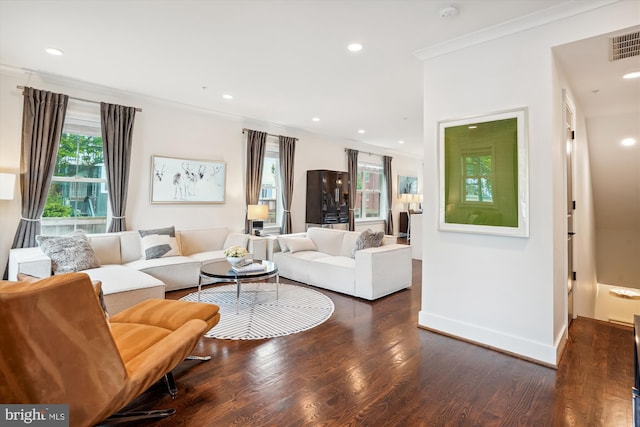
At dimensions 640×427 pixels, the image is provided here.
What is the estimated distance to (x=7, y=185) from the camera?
3602 mm

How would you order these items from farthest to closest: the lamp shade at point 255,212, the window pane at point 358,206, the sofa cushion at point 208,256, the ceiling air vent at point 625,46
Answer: the window pane at point 358,206, the lamp shade at point 255,212, the sofa cushion at point 208,256, the ceiling air vent at point 625,46

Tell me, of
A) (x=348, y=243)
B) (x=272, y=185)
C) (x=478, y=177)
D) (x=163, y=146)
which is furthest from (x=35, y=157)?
(x=478, y=177)

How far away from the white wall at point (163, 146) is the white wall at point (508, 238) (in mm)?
3835

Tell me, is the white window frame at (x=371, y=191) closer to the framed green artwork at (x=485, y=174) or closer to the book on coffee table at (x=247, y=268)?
the book on coffee table at (x=247, y=268)

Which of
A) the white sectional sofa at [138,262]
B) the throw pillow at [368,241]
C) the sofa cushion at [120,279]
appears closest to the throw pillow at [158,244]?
the white sectional sofa at [138,262]

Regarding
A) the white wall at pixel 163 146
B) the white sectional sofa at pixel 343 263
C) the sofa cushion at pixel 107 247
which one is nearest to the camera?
the white wall at pixel 163 146

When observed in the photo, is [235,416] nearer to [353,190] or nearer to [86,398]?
[86,398]

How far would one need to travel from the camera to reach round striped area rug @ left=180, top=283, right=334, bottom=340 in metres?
3.10

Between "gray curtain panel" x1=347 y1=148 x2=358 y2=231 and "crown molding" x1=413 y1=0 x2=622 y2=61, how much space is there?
4941 millimetres

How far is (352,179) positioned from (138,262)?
5339 millimetres

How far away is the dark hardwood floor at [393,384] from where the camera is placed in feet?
6.15

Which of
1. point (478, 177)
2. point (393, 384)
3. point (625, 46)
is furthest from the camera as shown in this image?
point (478, 177)

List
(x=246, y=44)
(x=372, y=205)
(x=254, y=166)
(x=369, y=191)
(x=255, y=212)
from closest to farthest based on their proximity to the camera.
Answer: (x=246, y=44)
(x=255, y=212)
(x=254, y=166)
(x=369, y=191)
(x=372, y=205)

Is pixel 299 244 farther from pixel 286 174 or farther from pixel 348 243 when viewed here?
pixel 286 174
